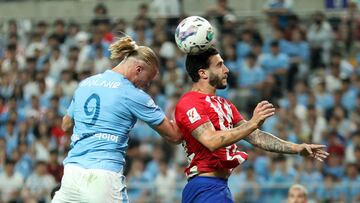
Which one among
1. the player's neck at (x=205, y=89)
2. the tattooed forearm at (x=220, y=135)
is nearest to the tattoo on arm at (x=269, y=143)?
the player's neck at (x=205, y=89)

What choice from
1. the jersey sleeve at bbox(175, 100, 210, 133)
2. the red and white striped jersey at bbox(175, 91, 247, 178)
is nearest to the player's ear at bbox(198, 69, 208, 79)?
the red and white striped jersey at bbox(175, 91, 247, 178)

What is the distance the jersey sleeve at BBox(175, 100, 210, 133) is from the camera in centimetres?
836

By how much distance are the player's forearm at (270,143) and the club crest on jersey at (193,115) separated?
69cm

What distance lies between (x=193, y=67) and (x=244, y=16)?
1037 centimetres

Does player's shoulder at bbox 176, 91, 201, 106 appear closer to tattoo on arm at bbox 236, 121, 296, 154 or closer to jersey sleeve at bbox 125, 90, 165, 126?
jersey sleeve at bbox 125, 90, 165, 126

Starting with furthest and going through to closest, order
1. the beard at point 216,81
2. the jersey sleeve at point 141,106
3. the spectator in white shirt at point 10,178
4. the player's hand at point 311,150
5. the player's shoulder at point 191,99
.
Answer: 1. the spectator in white shirt at point 10,178
2. the beard at point 216,81
3. the player's shoulder at point 191,99
4. the player's hand at point 311,150
5. the jersey sleeve at point 141,106

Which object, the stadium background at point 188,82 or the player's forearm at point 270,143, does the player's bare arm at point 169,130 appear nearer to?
the player's forearm at point 270,143

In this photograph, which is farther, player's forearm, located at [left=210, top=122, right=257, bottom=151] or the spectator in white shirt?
the spectator in white shirt

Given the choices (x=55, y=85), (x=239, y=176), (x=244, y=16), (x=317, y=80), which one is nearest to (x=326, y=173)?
(x=239, y=176)

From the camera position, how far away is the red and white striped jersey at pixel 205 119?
845cm

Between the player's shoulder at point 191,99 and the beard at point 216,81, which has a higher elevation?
the beard at point 216,81

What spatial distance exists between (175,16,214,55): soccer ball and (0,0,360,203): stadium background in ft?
20.0

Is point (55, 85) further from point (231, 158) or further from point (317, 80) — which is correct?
point (231, 158)

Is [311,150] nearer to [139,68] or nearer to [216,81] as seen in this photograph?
[216,81]
